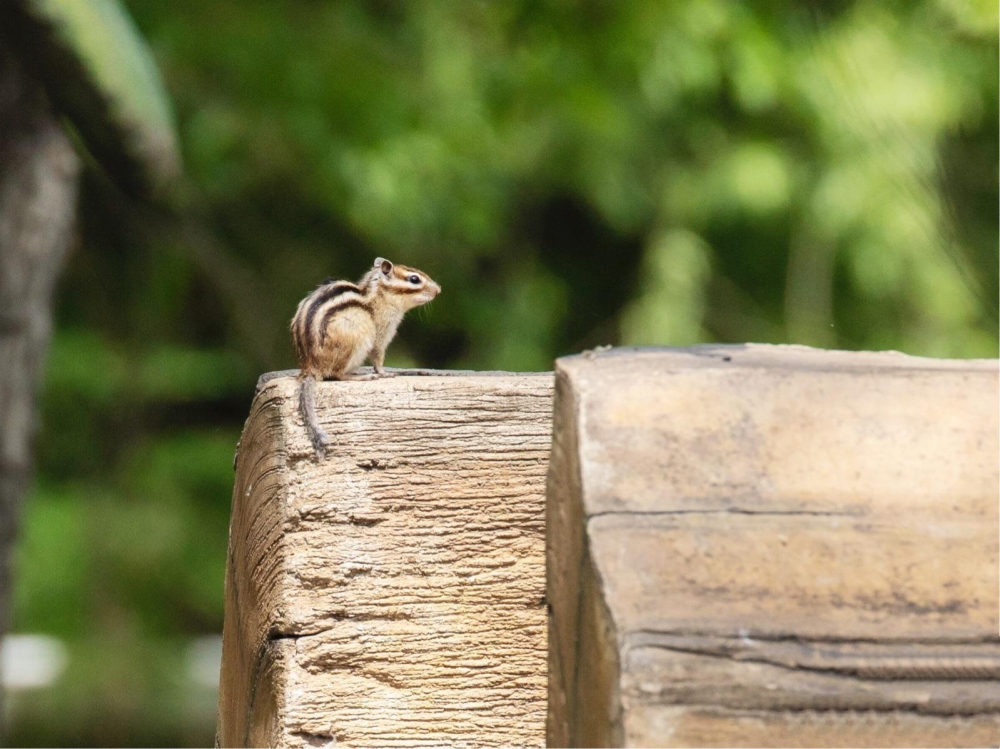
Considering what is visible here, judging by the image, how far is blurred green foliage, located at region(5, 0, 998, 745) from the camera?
5.61 metres

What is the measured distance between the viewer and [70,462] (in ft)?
30.2

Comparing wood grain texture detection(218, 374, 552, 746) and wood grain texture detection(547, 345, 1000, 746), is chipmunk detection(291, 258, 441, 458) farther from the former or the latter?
wood grain texture detection(547, 345, 1000, 746)

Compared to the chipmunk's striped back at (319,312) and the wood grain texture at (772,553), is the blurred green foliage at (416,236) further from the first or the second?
the wood grain texture at (772,553)

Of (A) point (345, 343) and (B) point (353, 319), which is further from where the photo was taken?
(B) point (353, 319)

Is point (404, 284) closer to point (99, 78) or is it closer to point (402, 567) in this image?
point (99, 78)

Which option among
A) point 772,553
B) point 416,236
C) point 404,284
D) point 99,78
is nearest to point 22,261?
point 404,284

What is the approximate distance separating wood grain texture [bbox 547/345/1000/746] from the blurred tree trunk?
3237 millimetres

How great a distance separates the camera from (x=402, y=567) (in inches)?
66.2

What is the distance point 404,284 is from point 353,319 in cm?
60

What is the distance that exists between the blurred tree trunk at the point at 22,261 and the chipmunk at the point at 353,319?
148 centimetres

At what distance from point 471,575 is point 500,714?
0.68ft

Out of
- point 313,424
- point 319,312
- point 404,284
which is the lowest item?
point 313,424

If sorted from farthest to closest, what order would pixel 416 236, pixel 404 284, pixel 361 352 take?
pixel 416 236, pixel 404 284, pixel 361 352

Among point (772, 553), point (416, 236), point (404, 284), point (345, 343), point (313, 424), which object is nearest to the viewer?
point (772, 553)
